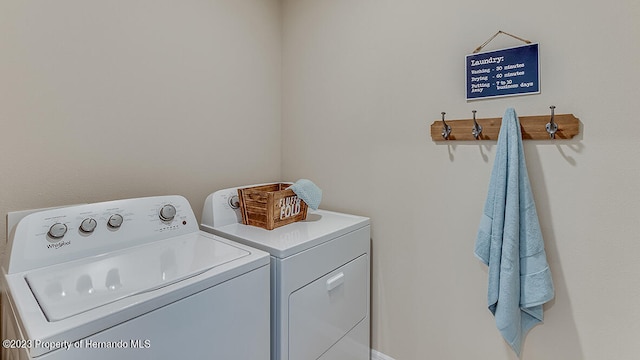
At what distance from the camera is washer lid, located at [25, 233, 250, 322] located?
74 centimetres

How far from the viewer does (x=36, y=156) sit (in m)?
1.13

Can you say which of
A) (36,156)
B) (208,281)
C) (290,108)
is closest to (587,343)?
(208,281)

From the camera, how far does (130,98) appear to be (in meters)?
1.34

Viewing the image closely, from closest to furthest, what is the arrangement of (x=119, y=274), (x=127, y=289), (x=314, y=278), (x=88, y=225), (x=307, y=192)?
(x=127, y=289) < (x=119, y=274) < (x=88, y=225) < (x=314, y=278) < (x=307, y=192)

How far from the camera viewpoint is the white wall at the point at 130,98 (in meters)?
1.10

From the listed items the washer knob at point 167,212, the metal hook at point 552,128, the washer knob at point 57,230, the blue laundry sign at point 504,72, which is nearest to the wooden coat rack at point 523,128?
the metal hook at point 552,128

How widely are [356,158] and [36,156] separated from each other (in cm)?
137

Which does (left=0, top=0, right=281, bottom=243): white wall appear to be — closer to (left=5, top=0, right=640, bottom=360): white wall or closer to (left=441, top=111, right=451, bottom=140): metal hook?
(left=5, top=0, right=640, bottom=360): white wall

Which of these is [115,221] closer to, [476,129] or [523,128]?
[476,129]

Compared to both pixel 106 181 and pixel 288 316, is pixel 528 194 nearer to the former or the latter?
pixel 288 316

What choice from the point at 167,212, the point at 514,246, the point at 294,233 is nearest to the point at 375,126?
the point at 294,233

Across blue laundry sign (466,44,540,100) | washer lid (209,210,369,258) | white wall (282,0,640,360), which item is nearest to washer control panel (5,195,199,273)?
washer lid (209,210,369,258)

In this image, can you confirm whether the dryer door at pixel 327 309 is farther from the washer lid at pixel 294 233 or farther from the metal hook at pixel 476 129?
the metal hook at pixel 476 129

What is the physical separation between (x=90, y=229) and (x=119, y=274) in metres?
0.26
